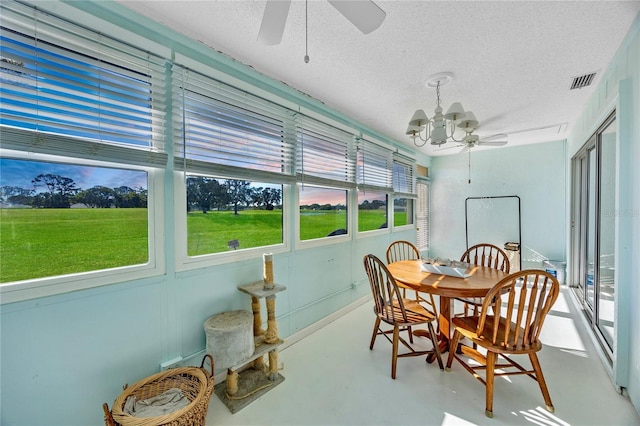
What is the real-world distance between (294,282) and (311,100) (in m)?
1.98

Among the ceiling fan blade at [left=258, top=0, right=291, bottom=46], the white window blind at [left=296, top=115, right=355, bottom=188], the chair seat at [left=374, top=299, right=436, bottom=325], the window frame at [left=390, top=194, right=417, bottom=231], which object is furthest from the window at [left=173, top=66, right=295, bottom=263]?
the window frame at [left=390, top=194, right=417, bottom=231]

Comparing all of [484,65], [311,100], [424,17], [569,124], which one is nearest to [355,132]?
[311,100]

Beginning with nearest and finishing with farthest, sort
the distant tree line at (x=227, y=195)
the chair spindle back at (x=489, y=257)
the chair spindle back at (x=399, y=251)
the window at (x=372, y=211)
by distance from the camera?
the distant tree line at (x=227, y=195) → the chair spindle back at (x=489, y=257) → the chair spindle back at (x=399, y=251) → the window at (x=372, y=211)

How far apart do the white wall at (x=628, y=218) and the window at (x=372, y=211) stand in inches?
94.5

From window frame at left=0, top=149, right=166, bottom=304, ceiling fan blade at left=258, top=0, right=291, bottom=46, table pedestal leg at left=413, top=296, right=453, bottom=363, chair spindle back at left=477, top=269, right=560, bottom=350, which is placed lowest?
table pedestal leg at left=413, top=296, right=453, bottom=363

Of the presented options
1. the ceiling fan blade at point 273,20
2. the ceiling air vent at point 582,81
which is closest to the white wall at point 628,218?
the ceiling air vent at point 582,81

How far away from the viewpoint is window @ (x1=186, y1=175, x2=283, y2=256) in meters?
1.96

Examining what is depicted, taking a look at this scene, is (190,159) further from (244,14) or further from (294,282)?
(294,282)

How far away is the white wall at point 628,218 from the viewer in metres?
1.68

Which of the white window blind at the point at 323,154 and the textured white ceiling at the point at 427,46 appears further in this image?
the white window blind at the point at 323,154

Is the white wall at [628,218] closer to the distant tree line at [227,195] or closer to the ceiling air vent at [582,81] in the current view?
the ceiling air vent at [582,81]

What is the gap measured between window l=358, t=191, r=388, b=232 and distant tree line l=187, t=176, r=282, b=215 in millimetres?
1483

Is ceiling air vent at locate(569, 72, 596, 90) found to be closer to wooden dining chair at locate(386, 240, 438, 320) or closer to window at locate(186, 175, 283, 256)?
wooden dining chair at locate(386, 240, 438, 320)

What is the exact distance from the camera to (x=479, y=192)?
536 centimetres
